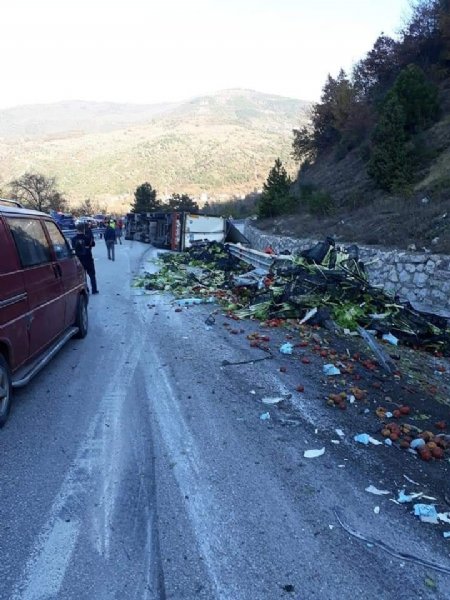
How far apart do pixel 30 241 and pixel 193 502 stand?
3.78 m

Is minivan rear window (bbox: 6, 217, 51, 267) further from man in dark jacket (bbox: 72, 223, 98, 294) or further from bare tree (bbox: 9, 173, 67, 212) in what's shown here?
bare tree (bbox: 9, 173, 67, 212)

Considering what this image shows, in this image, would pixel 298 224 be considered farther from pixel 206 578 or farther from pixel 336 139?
pixel 206 578

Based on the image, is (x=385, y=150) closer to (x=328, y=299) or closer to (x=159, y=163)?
(x=328, y=299)

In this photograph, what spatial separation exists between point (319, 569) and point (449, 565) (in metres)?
0.83

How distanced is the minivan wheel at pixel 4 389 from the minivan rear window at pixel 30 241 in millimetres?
1226

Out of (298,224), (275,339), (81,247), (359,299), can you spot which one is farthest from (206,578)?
(298,224)

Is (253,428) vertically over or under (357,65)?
under

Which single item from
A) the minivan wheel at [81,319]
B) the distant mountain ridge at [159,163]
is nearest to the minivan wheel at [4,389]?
the minivan wheel at [81,319]

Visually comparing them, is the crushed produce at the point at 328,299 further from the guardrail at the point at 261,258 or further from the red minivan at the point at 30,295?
the red minivan at the point at 30,295

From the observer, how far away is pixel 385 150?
66.5 ft

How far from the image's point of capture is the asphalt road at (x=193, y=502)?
114 inches

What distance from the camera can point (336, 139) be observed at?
3403cm

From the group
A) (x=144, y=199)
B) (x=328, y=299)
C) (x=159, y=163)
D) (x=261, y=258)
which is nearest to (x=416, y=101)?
(x=261, y=258)

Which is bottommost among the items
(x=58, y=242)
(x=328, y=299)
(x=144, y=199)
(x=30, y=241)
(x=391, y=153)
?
(x=328, y=299)
